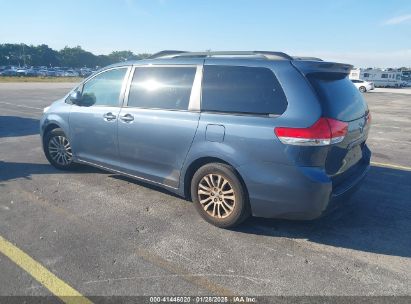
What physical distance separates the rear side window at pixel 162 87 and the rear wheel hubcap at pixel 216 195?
2.99 ft

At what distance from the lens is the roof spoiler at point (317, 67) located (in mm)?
3430

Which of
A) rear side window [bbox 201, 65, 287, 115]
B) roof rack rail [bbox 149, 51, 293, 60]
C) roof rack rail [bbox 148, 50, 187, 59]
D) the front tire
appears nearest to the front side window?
roof rack rail [bbox 148, 50, 187, 59]

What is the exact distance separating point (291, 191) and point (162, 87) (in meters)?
2.07

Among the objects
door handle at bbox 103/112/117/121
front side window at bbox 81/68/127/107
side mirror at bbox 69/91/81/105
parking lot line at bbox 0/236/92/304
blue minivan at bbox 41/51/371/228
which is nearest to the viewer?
parking lot line at bbox 0/236/92/304

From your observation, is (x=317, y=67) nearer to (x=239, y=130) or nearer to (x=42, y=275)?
(x=239, y=130)

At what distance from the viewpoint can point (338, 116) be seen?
338cm

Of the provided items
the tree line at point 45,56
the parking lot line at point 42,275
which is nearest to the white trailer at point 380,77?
the parking lot line at point 42,275

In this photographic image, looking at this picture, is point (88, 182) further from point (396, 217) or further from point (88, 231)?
point (396, 217)

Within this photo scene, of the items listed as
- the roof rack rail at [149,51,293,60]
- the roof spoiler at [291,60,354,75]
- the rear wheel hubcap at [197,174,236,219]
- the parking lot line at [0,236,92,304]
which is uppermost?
the roof rack rail at [149,51,293,60]

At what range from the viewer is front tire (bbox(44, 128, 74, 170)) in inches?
223

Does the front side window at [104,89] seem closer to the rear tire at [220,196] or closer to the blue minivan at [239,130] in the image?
the blue minivan at [239,130]

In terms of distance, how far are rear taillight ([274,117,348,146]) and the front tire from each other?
12.2 ft

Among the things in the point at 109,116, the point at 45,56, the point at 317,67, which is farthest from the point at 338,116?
the point at 45,56

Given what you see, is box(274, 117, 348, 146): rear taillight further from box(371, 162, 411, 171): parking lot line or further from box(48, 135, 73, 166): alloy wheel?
box(371, 162, 411, 171): parking lot line
